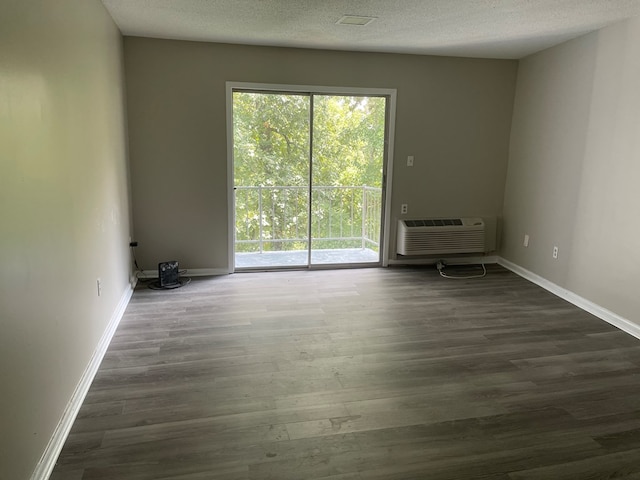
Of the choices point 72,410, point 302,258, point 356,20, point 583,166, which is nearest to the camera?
point 72,410

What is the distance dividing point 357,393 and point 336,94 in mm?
3231

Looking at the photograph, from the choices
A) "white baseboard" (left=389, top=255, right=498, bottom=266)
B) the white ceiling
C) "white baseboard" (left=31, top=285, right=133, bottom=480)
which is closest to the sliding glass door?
"white baseboard" (left=389, top=255, right=498, bottom=266)

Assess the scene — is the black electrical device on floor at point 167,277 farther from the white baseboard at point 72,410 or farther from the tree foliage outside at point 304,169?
the tree foliage outside at point 304,169

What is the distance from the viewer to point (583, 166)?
13.2 ft

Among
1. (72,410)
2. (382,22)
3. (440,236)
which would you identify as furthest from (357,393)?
(440,236)

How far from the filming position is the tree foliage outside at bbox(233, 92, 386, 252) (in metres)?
4.94

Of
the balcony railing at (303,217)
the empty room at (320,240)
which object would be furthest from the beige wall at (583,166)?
the balcony railing at (303,217)

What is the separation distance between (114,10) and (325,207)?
3185 millimetres

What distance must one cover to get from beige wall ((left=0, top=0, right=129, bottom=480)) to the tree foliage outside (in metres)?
1.96

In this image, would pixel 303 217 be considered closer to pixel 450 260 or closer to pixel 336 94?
pixel 336 94

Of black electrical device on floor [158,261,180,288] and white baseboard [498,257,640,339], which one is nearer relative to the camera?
white baseboard [498,257,640,339]

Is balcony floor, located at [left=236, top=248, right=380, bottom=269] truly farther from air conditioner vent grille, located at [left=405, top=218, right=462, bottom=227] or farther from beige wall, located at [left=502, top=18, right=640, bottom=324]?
beige wall, located at [left=502, top=18, right=640, bottom=324]

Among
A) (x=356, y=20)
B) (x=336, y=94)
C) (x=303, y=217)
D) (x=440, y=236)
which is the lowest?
(x=440, y=236)

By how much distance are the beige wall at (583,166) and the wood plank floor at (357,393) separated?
0.45 meters
